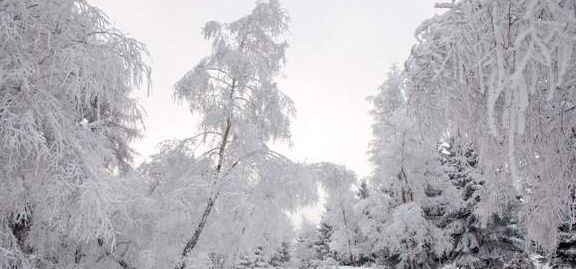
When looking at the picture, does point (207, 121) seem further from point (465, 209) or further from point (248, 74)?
point (465, 209)

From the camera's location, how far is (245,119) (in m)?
10.1

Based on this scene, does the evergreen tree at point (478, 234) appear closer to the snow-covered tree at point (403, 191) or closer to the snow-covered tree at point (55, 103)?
the snow-covered tree at point (403, 191)

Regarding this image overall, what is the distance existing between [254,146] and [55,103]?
5.08 meters

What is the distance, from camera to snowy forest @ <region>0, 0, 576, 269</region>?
4.17m

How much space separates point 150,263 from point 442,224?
53.5ft

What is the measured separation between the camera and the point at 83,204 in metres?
5.27

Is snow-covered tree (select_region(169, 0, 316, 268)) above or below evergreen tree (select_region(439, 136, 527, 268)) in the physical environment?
above

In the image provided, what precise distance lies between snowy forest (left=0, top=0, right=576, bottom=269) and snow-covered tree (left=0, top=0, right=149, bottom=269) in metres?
0.03

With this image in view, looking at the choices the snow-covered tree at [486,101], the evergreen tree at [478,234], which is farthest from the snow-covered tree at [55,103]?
the evergreen tree at [478,234]

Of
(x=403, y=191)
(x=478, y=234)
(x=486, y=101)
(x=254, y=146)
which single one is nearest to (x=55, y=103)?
(x=486, y=101)

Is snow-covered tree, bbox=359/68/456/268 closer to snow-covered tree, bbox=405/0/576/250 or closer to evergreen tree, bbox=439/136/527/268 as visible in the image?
evergreen tree, bbox=439/136/527/268

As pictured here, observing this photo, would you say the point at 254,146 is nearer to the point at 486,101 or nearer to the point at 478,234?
the point at 486,101

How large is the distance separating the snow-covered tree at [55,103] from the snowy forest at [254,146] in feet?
0.08

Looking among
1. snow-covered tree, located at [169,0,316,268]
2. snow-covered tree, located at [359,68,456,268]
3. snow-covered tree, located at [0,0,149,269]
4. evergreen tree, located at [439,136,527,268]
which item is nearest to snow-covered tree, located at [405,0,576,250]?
snow-covered tree, located at [0,0,149,269]
